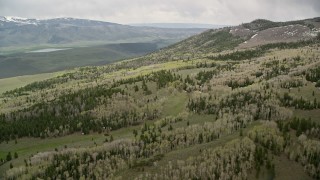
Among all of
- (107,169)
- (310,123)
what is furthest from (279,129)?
(107,169)

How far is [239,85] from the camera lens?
132 meters

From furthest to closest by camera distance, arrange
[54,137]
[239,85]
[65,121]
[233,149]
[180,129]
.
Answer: [239,85]
[65,121]
[54,137]
[180,129]
[233,149]

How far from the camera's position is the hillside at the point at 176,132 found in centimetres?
6412

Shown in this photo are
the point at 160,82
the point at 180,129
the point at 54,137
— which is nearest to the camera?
the point at 180,129

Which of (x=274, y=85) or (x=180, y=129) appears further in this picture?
(x=274, y=85)

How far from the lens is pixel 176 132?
85.8 meters

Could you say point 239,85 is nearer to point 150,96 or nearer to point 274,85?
point 274,85

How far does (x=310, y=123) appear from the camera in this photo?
239ft

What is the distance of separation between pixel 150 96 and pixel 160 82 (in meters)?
16.1

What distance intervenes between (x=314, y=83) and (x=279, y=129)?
42.9 meters

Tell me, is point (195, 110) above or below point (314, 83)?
below

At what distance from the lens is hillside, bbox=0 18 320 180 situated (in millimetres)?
64125

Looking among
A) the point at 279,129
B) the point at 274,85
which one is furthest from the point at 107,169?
the point at 274,85

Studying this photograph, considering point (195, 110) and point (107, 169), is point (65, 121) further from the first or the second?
point (107, 169)
